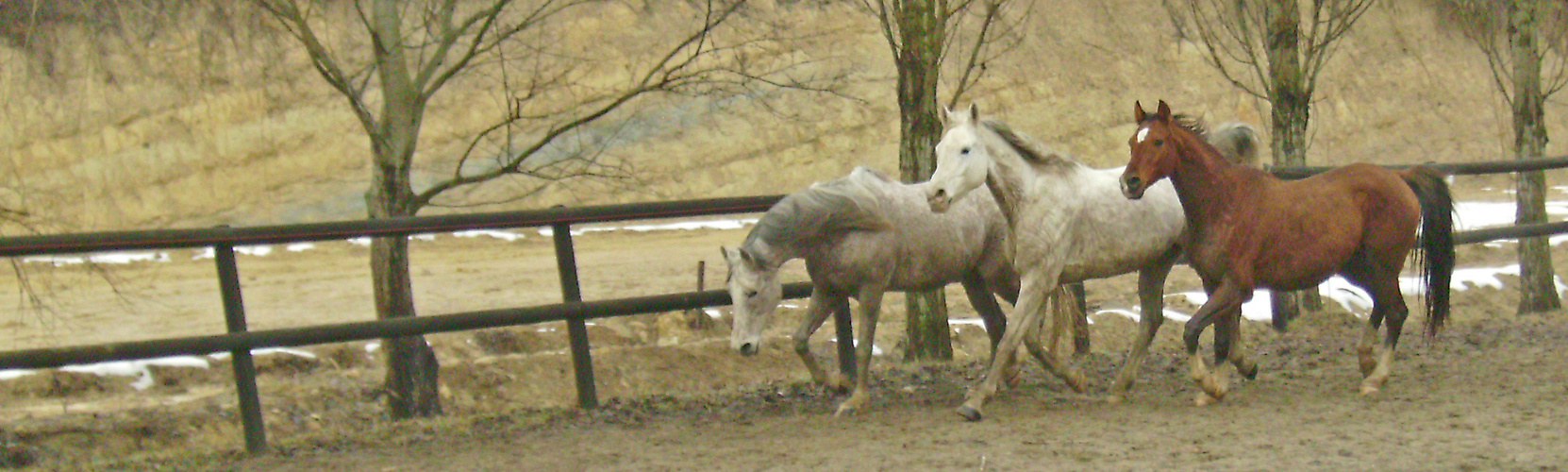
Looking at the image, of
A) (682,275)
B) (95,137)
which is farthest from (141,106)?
(682,275)

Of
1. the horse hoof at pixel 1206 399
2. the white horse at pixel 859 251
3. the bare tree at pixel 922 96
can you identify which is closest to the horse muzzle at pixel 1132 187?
the white horse at pixel 859 251

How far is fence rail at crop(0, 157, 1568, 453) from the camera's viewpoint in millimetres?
5598

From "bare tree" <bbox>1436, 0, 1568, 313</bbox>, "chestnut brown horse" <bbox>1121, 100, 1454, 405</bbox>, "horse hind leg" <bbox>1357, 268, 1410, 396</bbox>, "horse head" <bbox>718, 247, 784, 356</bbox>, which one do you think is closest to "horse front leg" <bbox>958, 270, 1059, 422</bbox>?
"chestnut brown horse" <bbox>1121, 100, 1454, 405</bbox>

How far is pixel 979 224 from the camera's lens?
6691 mm

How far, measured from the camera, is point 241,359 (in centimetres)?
597

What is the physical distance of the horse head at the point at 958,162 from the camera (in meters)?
5.93

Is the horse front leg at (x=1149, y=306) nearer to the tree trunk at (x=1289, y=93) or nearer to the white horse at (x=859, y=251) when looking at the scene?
the white horse at (x=859, y=251)

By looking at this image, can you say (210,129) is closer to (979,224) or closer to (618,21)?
(618,21)

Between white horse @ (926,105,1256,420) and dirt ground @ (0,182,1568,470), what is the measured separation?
1.18ft

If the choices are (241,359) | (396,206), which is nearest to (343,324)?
A: (241,359)

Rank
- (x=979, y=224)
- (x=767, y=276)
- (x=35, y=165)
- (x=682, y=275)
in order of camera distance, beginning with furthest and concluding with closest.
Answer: (x=35, y=165), (x=682, y=275), (x=979, y=224), (x=767, y=276)

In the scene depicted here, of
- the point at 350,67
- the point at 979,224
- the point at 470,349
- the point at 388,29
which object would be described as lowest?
the point at 470,349

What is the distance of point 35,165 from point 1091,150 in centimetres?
1737

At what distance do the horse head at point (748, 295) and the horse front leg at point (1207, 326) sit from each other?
186 cm
